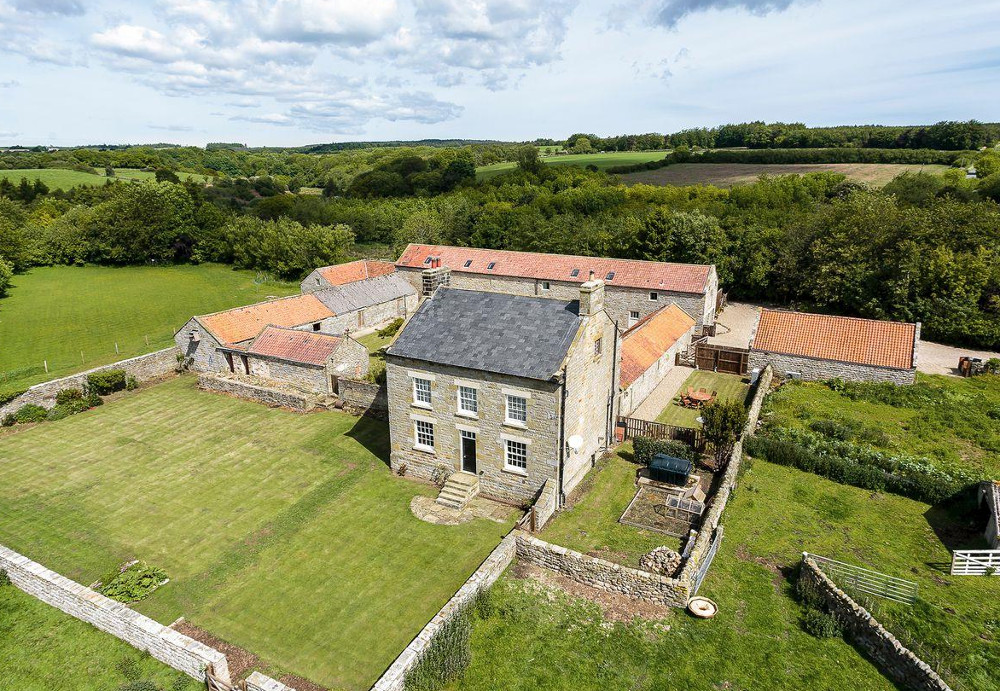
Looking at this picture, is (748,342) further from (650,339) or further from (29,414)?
(29,414)

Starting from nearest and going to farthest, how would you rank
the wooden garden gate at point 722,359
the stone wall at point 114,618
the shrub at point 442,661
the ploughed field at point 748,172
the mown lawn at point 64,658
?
the shrub at point 442,661
the stone wall at point 114,618
the mown lawn at point 64,658
the wooden garden gate at point 722,359
the ploughed field at point 748,172

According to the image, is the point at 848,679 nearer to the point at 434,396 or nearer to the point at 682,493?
the point at 682,493

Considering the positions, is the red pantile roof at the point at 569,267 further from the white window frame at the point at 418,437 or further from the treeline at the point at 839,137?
the treeline at the point at 839,137

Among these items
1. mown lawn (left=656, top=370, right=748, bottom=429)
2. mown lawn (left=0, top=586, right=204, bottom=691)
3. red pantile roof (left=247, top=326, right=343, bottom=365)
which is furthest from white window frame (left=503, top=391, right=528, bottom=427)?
red pantile roof (left=247, top=326, right=343, bottom=365)

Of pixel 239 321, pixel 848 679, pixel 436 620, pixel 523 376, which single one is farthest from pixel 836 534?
pixel 239 321

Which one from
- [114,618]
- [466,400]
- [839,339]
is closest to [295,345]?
[466,400]

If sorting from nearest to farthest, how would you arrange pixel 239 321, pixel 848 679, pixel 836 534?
1. pixel 848 679
2. pixel 836 534
3. pixel 239 321

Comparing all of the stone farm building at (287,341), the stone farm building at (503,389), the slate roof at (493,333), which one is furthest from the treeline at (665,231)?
the slate roof at (493,333)

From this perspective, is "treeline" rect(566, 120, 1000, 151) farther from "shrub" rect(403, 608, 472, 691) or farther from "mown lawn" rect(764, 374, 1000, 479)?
"shrub" rect(403, 608, 472, 691)
